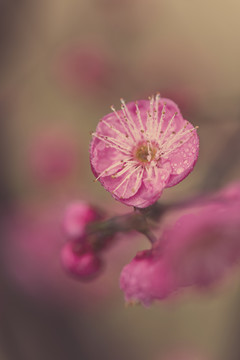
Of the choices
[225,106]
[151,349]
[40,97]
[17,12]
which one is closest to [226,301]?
[151,349]

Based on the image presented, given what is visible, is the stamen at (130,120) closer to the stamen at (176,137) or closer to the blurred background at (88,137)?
the stamen at (176,137)

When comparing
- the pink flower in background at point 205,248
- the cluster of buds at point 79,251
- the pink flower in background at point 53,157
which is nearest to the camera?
the pink flower in background at point 205,248

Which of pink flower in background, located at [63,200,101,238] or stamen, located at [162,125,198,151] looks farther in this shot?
pink flower in background, located at [63,200,101,238]

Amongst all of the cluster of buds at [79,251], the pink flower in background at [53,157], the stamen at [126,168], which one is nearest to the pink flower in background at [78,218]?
the cluster of buds at [79,251]

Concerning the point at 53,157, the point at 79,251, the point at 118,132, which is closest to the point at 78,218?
the point at 79,251

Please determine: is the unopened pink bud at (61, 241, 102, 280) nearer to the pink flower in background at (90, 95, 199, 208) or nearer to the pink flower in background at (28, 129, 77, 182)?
the pink flower in background at (90, 95, 199, 208)

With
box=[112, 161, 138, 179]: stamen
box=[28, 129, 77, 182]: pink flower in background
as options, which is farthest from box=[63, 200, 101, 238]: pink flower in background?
box=[28, 129, 77, 182]: pink flower in background
